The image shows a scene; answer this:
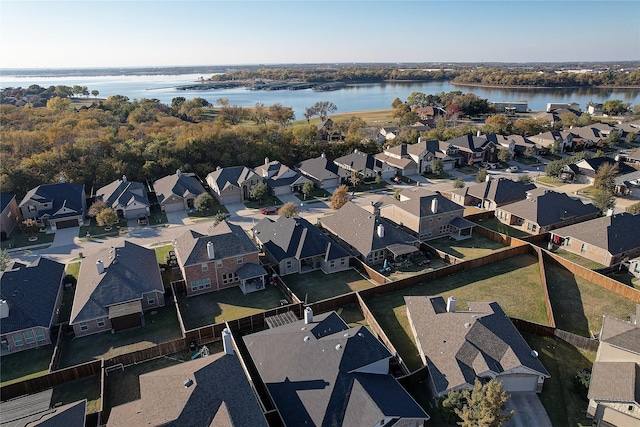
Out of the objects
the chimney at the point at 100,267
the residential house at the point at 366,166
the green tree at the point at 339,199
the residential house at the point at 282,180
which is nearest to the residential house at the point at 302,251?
the green tree at the point at 339,199

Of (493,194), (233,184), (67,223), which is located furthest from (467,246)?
(67,223)

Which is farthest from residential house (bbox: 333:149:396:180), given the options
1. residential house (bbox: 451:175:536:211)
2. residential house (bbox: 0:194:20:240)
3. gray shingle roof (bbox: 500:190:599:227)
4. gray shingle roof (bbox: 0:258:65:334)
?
residential house (bbox: 0:194:20:240)

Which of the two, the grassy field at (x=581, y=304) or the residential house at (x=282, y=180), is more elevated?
the residential house at (x=282, y=180)

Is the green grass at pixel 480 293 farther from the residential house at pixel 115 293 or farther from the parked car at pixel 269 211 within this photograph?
the parked car at pixel 269 211

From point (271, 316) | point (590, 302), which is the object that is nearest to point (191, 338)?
point (271, 316)

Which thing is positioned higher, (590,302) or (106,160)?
(106,160)

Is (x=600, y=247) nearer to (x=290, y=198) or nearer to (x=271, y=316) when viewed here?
(x=271, y=316)
